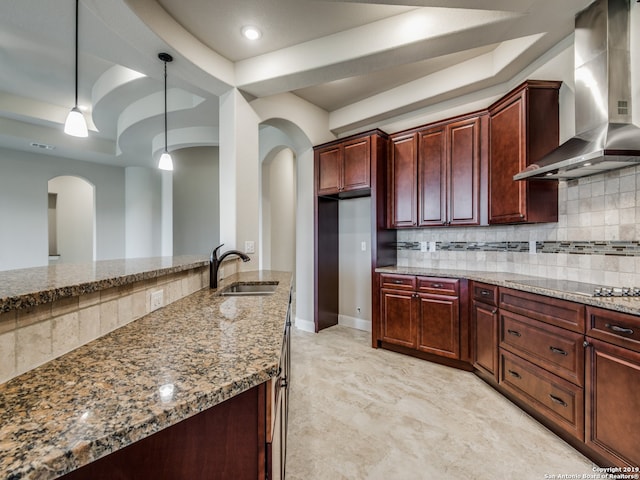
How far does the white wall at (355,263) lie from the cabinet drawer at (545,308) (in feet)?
6.07

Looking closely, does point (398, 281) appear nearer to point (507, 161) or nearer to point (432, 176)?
point (432, 176)

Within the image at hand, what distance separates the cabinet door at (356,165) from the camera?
3.40 m

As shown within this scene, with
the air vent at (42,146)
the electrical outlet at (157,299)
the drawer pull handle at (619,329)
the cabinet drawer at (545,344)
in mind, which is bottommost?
the cabinet drawer at (545,344)

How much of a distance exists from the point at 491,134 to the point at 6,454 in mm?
3324

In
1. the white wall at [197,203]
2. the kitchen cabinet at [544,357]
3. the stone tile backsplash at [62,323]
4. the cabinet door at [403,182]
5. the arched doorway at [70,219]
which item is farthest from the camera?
the arched doorway at [70,219]

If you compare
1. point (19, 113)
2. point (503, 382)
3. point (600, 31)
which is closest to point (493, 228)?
point (503, 382)

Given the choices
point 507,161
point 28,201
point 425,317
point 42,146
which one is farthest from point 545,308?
point 28,201

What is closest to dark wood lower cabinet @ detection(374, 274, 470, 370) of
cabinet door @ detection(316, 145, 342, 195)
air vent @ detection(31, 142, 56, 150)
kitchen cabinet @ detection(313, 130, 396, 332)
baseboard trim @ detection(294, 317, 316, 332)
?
kitchen cabinet @ detection(313, 130, 396, 332)

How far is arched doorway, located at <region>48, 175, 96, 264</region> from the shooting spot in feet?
20.1

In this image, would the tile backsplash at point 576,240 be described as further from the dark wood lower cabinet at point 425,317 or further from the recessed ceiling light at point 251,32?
the recessed ceiling light at point 251,32

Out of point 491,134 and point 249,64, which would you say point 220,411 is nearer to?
point 249,64

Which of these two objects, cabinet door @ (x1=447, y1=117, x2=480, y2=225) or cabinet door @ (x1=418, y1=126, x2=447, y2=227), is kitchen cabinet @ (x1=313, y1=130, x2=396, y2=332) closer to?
cabinet door @ (x1=418, y1=126, x2=447, y2=227)

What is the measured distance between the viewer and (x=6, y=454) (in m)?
0.46

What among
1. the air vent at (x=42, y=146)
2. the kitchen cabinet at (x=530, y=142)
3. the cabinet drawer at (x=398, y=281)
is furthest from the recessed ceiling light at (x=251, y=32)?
the air vent at (x=42, y=146)
